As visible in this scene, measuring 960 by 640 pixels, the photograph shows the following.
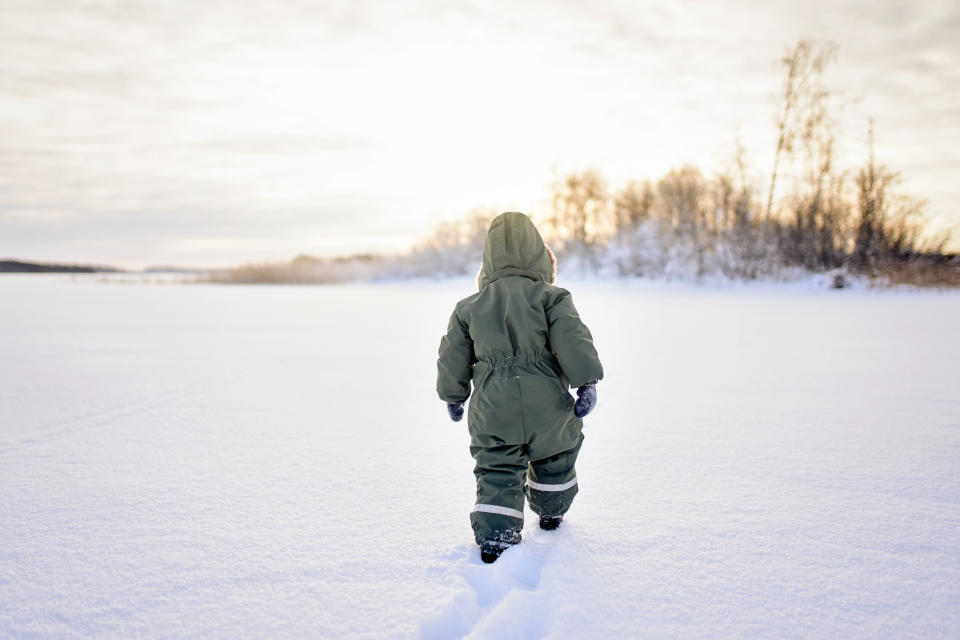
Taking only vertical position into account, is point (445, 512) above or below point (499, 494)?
below

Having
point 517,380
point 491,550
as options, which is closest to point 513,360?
point 517,380

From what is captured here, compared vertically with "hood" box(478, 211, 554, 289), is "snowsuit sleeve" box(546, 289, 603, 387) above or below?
below

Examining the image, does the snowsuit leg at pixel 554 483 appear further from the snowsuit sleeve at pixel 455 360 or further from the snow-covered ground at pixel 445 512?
A: the snowsuit sleeve at pixel 455 360

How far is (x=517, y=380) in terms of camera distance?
2.05m

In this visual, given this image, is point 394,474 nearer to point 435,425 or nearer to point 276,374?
point 435,425

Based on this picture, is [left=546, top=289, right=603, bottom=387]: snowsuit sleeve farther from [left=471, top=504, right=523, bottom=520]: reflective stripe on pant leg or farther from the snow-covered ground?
the snow-covered ground

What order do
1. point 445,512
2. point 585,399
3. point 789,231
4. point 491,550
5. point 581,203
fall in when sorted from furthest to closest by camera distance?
point 581,203 < point 789,231 < point 445,512 < point 585,399 < point 491,550

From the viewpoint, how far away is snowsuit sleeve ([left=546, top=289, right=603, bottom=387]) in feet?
6.61

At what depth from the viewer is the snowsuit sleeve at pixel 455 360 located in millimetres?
2150

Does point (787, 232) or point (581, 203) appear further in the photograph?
point (581, 203)

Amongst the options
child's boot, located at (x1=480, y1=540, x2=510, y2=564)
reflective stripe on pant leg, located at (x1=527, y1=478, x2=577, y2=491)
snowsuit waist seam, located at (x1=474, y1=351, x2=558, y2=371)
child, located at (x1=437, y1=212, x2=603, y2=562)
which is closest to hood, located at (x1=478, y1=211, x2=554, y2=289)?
child, located at (x1=437, y1=212, x2=603, y2=562)

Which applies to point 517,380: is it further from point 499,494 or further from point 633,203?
point 633,203

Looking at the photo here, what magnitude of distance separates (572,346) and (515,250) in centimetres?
43

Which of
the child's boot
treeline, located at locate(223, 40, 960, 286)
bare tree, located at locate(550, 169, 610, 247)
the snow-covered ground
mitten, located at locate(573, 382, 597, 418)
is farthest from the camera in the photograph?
bare tree, located at locate(550, 169, 610, 247)
